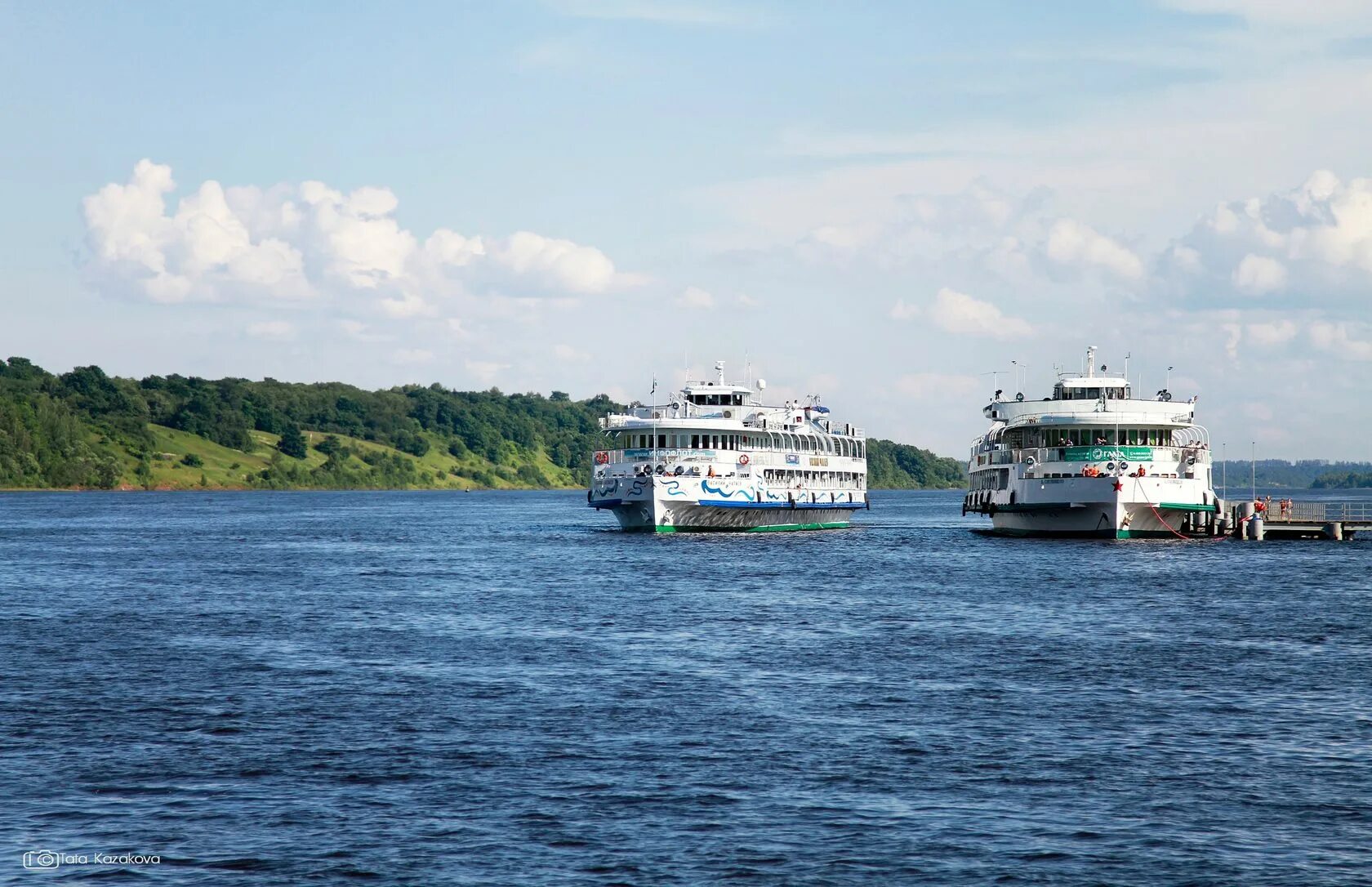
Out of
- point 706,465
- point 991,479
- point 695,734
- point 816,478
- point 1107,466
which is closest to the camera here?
point 695,734

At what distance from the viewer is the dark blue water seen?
24797 mm

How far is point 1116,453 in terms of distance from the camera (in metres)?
101

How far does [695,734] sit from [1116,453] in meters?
73.1

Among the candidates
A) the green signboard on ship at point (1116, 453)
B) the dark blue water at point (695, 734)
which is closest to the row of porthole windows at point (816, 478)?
the green signboard on ship at point (1116, 453)

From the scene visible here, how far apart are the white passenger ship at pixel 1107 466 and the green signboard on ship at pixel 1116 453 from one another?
6 cm

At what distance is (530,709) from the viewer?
1486 inches

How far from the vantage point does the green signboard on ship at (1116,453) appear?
101 m

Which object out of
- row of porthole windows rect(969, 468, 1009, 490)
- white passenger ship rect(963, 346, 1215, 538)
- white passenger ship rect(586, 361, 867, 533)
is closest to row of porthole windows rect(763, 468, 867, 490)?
white passenger ship rect(586, 361, 867, 533)

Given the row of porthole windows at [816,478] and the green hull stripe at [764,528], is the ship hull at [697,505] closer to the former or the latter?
the green hull stripe at [764,528]

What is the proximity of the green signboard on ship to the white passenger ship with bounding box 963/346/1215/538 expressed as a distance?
6 centimetres

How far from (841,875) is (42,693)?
86.0ft

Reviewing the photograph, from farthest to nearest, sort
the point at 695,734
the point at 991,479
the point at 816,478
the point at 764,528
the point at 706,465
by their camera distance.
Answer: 1. the point at 816,478
2. the point at 764,528
3. the point at 991,479
4. the point at 706,465
5. the point at 695,734

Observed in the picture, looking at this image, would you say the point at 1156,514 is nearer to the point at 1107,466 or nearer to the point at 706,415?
the point at 1107,466

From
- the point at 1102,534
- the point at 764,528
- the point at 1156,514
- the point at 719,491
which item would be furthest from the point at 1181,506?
the point at 764,528
